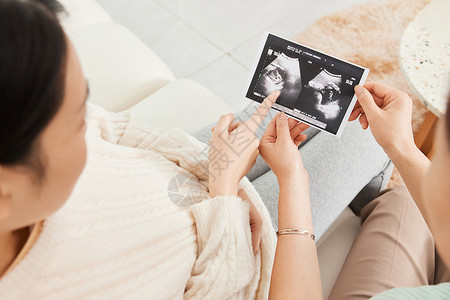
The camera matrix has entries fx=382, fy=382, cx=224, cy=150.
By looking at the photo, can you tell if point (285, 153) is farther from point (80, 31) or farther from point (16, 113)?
point (80, 31)

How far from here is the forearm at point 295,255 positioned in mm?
810

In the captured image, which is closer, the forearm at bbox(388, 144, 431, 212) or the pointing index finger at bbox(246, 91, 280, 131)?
the forearm at bbox(388, 144, 431, 212)

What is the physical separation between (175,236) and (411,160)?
1.92 ft

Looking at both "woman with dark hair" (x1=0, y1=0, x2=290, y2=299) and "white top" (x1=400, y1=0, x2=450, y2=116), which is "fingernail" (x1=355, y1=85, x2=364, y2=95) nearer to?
"woman with dark hair" (x1=0, y1=0, x2=290, y2=299)

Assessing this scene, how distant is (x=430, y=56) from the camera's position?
1.44 meters

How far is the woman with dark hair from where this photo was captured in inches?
17.0

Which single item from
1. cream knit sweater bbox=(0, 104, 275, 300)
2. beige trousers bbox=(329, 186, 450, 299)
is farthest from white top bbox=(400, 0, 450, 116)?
cream knit sweater bbox=(0, 104, 275, 300)

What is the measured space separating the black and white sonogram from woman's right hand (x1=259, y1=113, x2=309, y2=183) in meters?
0.05

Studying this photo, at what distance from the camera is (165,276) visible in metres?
0.74

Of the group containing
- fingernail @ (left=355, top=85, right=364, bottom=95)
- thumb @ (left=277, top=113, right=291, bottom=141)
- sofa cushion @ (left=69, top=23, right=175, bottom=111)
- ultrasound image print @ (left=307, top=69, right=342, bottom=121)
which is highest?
fingernail @ (left=355, top=85, right=364, bottom=95)

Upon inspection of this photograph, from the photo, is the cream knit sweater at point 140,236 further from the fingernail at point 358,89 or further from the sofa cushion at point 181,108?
the fingernail at point 358,89

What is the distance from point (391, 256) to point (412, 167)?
0.24 meters

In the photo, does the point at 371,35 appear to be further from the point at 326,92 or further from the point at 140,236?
the point at 140,236

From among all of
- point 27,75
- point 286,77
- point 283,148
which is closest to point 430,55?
point 286,77
